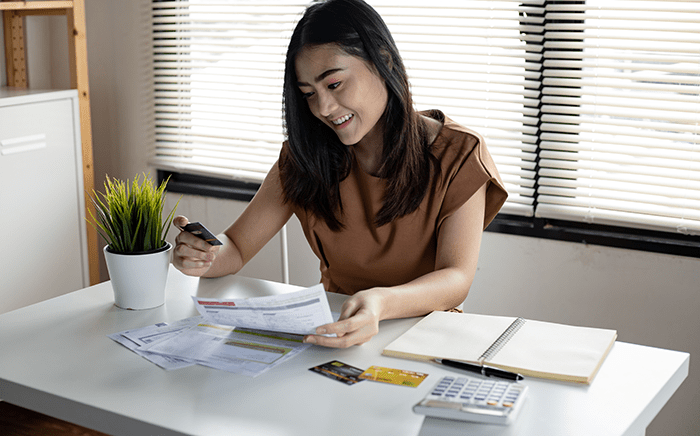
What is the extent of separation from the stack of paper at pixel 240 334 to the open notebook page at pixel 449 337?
15cm

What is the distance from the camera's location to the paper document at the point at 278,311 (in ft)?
3.75

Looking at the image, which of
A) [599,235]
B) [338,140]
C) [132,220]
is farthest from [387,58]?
[599,235]

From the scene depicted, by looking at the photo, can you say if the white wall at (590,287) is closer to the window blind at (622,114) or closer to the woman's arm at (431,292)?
the window blind at (622,114)

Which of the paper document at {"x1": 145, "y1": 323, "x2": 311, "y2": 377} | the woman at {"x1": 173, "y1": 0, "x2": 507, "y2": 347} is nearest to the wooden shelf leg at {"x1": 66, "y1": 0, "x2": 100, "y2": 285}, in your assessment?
the woman at {"x1": 173, "y1": 0, "x2": 507, "y2": 347}

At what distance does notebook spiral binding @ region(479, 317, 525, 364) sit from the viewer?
1.15 meters

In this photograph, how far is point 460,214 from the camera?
5.35 ft

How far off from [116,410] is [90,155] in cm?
208

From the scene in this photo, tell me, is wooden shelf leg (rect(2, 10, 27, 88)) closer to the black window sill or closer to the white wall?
the white wall

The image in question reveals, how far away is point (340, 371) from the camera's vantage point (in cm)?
113

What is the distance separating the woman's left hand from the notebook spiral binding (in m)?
0.19

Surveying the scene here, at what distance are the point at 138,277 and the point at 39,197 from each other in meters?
1.53

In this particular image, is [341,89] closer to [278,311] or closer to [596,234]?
[278,311]

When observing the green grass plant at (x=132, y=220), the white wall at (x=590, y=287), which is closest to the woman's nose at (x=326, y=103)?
the green grass plant at (x=132, y=220)

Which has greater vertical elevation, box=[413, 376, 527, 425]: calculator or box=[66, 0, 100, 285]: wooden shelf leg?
box=[66, 0, 100, 285]: wooden shelf leg
